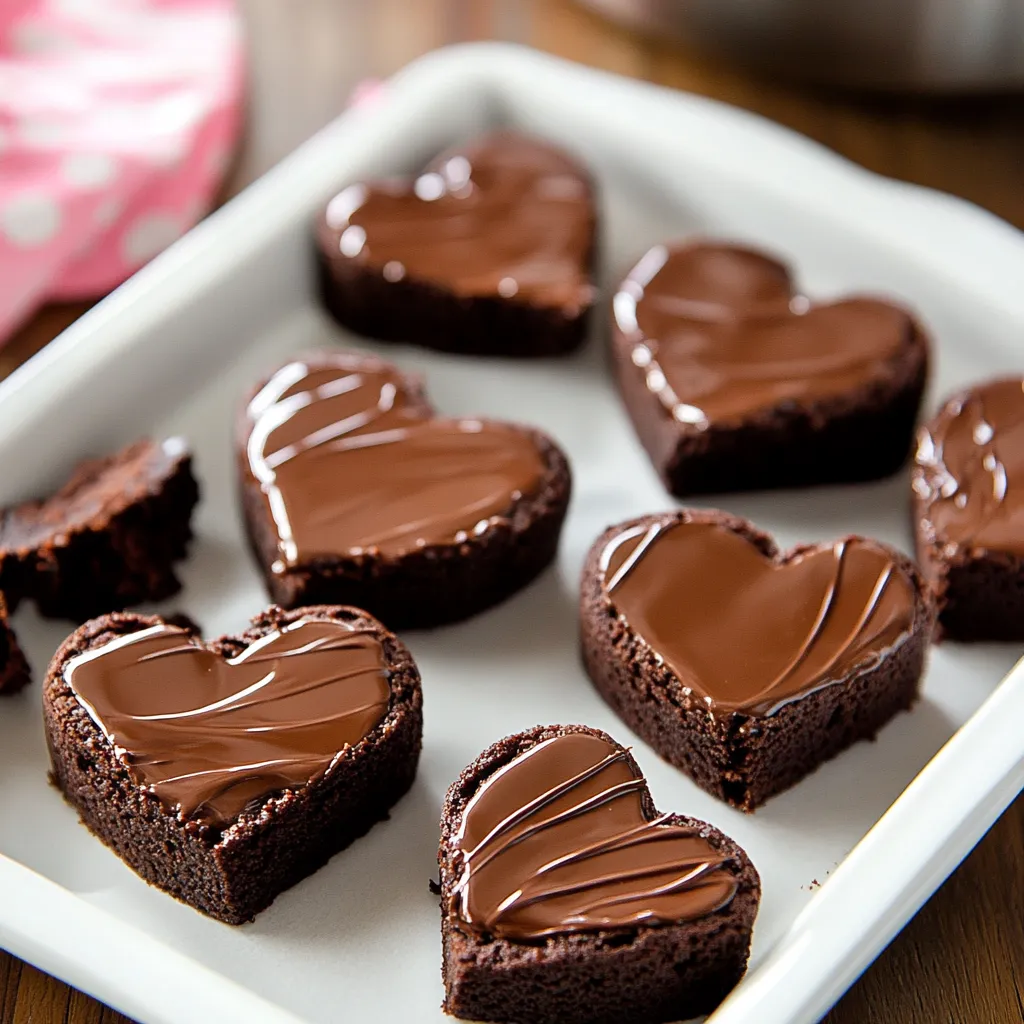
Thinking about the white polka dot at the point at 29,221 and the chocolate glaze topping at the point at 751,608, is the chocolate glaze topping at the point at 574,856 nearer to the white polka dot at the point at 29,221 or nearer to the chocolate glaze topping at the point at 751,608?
the chocolate glaze topping at the point at 751,608

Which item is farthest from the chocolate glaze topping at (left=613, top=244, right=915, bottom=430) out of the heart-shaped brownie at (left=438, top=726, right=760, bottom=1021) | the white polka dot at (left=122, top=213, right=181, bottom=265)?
the white polka dot at (left=122, top=213, right=181, bottom=265)

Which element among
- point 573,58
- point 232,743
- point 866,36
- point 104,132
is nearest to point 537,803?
point 232,743

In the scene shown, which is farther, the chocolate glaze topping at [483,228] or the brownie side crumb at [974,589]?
the chocolate glaze topping at [483,228]

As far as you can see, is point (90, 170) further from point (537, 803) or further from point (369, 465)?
point (537, 803)

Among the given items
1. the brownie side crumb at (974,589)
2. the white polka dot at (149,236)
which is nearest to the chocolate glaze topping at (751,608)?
the brownie side crumb at (974,589)

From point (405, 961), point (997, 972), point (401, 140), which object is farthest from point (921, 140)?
point (405, 961)

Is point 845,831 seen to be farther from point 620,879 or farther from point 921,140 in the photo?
point 921,140
